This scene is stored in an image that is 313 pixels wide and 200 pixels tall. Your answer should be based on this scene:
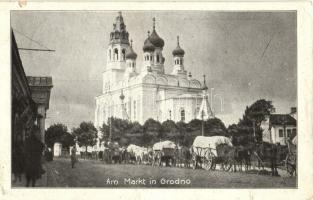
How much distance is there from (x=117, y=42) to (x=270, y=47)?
1.55 meters

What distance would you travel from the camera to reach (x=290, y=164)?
265 inches

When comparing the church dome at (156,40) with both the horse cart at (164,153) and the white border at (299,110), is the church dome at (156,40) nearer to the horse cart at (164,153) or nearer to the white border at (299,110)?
the white border at (299,110)

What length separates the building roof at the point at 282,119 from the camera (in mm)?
6723

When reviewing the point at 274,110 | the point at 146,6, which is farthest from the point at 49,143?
the point at 274,110

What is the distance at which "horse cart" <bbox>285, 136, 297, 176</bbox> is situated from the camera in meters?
6.71

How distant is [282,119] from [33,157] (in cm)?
253

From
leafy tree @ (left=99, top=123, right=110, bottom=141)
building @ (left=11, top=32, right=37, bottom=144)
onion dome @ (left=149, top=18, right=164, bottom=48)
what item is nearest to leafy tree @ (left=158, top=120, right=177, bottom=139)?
leafy tree @ (left=99, top=123, right=110, bottom=141)

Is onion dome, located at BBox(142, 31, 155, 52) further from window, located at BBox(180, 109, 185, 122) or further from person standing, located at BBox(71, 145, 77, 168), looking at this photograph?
person standing, located at BBox(71, 145, 77, 168)

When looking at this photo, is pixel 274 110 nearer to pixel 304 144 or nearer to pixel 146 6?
pixel 304 144

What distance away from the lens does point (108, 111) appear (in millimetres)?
6789

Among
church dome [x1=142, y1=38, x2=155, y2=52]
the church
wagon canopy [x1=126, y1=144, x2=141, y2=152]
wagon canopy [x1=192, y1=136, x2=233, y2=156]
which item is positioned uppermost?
church dome [x1=142, y1=38, x2=155, y2=52]

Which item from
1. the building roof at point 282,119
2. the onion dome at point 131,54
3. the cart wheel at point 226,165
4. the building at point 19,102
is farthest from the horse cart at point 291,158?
the building at point 19,102

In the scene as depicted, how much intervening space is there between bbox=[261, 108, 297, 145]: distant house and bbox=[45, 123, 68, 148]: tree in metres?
2.03

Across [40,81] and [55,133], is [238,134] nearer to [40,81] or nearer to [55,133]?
[55,133]
